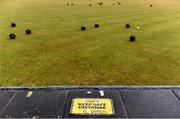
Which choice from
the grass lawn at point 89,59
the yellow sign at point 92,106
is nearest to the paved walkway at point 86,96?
the yellow sign at point 92,106

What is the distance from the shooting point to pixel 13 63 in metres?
9.70

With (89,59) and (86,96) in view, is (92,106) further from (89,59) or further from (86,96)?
(89,59)

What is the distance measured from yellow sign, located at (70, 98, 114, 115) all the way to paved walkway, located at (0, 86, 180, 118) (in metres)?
0.11

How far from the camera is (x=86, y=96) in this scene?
21.1 feet

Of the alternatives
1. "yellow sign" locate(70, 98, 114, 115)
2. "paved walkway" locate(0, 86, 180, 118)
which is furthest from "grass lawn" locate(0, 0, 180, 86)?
"yellow sign" locate(70, 98, 114, 115)

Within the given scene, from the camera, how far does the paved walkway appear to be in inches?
220

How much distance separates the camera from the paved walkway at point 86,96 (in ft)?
18.3

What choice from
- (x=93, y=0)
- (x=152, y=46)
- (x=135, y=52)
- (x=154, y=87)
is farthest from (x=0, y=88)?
(x=93, y=0)

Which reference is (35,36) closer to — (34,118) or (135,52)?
(135,52)

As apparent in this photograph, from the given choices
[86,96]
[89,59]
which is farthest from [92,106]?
[89,59]

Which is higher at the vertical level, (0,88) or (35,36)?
(35,36)

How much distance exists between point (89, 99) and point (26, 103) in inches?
62.5

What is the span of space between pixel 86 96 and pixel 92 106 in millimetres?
580

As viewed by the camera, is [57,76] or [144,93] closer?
[144,93]
